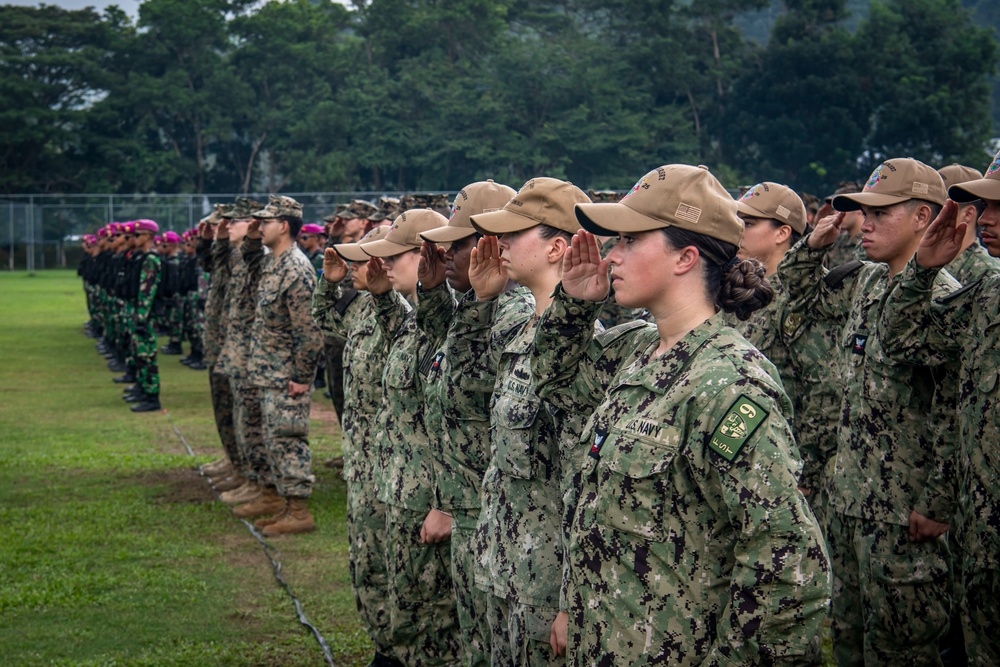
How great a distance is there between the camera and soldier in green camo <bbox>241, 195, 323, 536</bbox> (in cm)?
795

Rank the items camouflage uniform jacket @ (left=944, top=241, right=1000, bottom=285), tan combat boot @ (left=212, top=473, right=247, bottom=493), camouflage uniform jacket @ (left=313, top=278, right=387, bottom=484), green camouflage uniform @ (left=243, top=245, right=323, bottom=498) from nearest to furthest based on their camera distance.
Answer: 1. camouflage uniform jacket @ (left=944, top=241, right=1000, bottom=285)
2. camouflage uniform jacket @ (left=313, top=278, right=387, bottom=484)
3. green camouflage uniform @ (left=243, top=245, right=323, bottom=498)
4. tan combat boot @ (left=212, top=473, right=247, bottom=493)

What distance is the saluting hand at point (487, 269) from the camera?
3.94m

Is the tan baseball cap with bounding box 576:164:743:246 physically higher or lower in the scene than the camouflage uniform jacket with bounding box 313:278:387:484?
higher

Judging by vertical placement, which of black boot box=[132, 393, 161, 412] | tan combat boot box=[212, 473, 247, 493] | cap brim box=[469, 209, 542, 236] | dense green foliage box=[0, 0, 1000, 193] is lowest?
black boot box=[132, 393, 161, 412]

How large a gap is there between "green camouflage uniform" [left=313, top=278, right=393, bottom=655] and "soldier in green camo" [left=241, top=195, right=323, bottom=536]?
6.21ft

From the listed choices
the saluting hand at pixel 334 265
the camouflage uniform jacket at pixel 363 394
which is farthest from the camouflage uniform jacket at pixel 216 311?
the camouflage uniform jacket at pixel 363 394

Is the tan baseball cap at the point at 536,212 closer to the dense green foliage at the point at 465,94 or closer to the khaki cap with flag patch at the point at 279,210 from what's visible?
the khaki cap with flag patch at the point at 279,210

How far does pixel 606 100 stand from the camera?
48062 mm

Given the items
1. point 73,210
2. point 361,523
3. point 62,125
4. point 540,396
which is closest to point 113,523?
point 361,523

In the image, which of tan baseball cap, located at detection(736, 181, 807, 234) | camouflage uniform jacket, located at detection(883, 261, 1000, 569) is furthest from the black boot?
camouflage uniform jacket, located at detection(883, 261, 1000, 569)

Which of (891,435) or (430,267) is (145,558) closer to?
(430,267)

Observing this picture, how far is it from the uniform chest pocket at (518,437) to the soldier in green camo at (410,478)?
42.5 inches

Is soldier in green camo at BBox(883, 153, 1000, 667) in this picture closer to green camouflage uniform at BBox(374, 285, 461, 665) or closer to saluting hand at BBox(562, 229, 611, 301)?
saluting hand at BBox(562, 229, 611, 301)

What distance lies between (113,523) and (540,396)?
5696 mm
